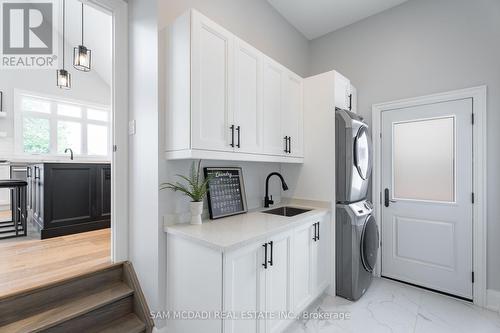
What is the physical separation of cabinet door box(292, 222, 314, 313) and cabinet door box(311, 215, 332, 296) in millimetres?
90

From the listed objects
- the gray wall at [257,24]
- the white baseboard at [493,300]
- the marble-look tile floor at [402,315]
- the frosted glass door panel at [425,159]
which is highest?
the gray wall at [257,24]

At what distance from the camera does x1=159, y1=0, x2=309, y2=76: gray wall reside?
190 cm

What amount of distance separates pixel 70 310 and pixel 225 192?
1368mm

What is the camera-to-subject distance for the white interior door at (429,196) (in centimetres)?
237

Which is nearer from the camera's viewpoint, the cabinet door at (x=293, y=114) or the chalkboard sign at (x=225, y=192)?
the chalkboard sign at (x=225, y=192)

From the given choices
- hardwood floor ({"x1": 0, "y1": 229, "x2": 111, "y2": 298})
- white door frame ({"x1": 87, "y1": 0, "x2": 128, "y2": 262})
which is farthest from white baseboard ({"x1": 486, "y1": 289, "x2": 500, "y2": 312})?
hardwood floor ({"x1": 0, "y1": 229, "x2": 111, "y2": 298})

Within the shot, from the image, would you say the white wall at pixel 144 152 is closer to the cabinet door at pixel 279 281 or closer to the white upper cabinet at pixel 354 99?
the cabinet door at pixel 279 281

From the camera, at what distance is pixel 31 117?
5.45 meters

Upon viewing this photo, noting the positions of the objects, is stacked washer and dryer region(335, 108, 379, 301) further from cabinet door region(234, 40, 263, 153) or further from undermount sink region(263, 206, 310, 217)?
cabinet door region(234, 40, 263, 153)

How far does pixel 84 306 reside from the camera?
165 cm

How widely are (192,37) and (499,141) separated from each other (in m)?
2.84

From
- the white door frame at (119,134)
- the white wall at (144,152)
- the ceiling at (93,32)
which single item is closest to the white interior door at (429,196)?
the white wall at (144,152)

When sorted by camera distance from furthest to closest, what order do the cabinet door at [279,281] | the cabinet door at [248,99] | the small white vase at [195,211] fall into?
the cabinet door at [248,99] < the small white vase at [195,211] < the cabinet door at [279,281]

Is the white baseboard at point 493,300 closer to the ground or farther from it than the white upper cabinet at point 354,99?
closer to the ground
